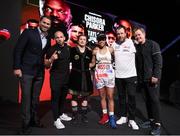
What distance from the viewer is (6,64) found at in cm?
632

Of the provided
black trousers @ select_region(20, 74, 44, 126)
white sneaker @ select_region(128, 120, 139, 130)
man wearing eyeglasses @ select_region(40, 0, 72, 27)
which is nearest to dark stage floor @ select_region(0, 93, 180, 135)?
white sneaker @ select_region(128, 120, 139, 130)

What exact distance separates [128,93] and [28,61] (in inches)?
63.9

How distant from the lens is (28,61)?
13.6 feet

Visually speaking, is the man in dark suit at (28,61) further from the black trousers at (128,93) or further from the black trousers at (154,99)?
the black trousers at (154,99)

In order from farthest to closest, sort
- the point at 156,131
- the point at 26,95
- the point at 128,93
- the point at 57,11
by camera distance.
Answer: the point at 57,11 → the point at 128,93 → the point at 156,131 → the point at 26,95

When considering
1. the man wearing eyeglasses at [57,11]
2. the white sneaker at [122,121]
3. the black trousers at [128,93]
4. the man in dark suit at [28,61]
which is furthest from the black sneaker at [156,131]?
the man wearing eyeglasses at [57,11]

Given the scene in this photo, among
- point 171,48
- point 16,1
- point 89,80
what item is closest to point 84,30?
point 16,1

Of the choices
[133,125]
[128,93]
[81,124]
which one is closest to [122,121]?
[133,125]

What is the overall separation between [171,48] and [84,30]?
7038 millimetres

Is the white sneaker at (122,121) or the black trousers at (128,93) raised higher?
the black trousers at (128,93)

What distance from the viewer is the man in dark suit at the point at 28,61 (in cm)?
401

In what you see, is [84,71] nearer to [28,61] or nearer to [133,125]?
[28,61]

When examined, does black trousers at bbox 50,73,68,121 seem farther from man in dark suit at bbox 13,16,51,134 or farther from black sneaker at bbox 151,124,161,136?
black sneaker at bbox 151,124,161,136

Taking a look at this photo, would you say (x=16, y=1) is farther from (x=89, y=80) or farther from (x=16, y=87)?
(x=89, y=80)
